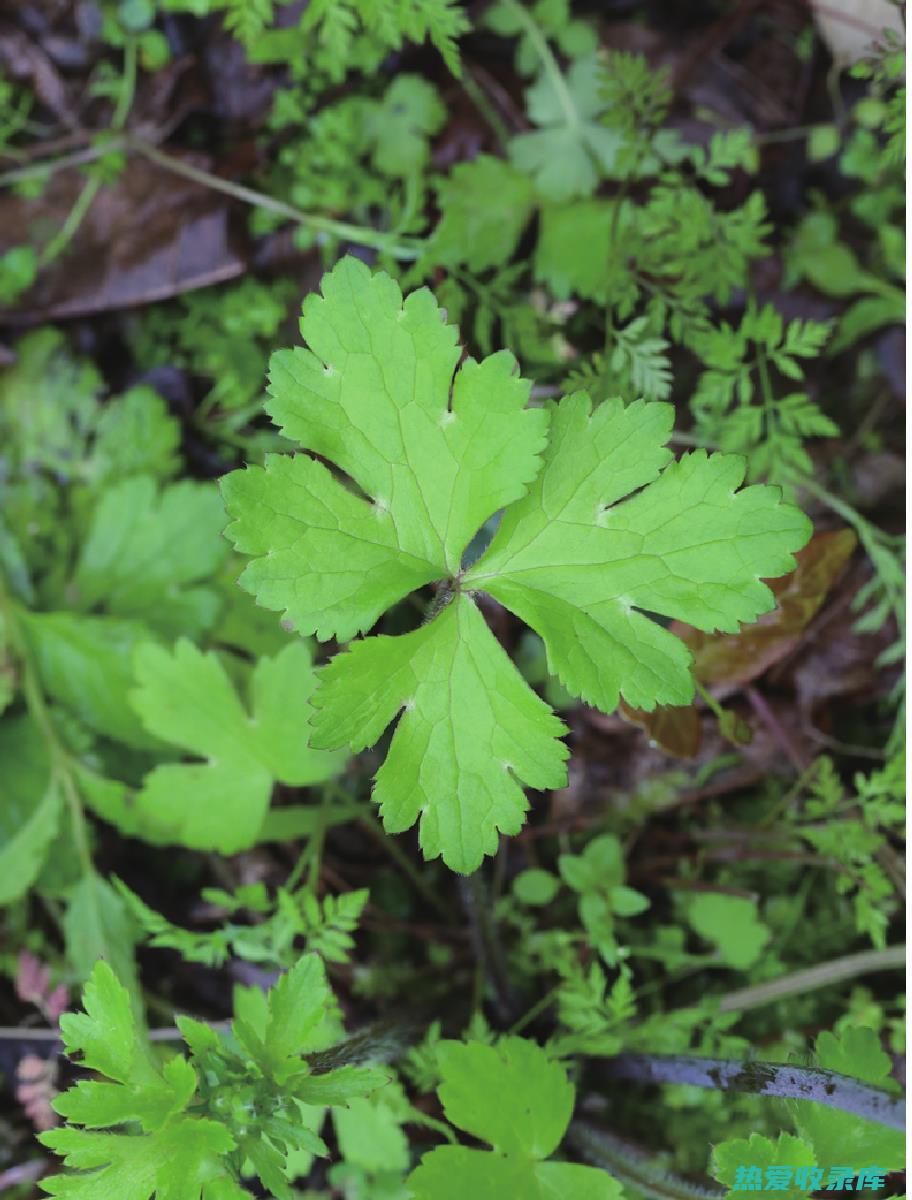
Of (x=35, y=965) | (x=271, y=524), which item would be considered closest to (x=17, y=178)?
(x=271, y=524)

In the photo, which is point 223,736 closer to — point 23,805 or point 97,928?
point 97,928

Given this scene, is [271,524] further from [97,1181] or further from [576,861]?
[576,861]

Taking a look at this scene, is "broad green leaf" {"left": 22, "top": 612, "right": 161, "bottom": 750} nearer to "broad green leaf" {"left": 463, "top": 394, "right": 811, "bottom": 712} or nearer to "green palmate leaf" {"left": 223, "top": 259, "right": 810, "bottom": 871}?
"green palmate leaf" {"left": 223, "top": 259, "right": 810, "bottom": 871}

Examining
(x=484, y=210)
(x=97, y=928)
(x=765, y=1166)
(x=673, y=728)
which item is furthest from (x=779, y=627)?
(x=97, y=928)

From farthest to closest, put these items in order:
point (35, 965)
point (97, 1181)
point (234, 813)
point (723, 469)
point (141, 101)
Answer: point (141, 101) → point (35, 965) → point (234, 813) → point (723, 469) → point (97, 1181)

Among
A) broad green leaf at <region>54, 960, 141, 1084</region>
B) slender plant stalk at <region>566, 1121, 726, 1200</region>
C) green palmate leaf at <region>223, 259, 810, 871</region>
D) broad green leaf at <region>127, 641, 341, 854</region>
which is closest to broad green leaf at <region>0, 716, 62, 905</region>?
broad green leaf at <region>127, 641, 341, 854</region>

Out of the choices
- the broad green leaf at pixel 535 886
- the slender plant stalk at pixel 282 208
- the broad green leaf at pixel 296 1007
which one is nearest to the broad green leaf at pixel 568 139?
the slender plant stalk at pixel 282 208

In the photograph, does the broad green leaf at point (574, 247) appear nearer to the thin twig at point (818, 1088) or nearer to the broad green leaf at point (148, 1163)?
the thin twig at point (818, 1088)
